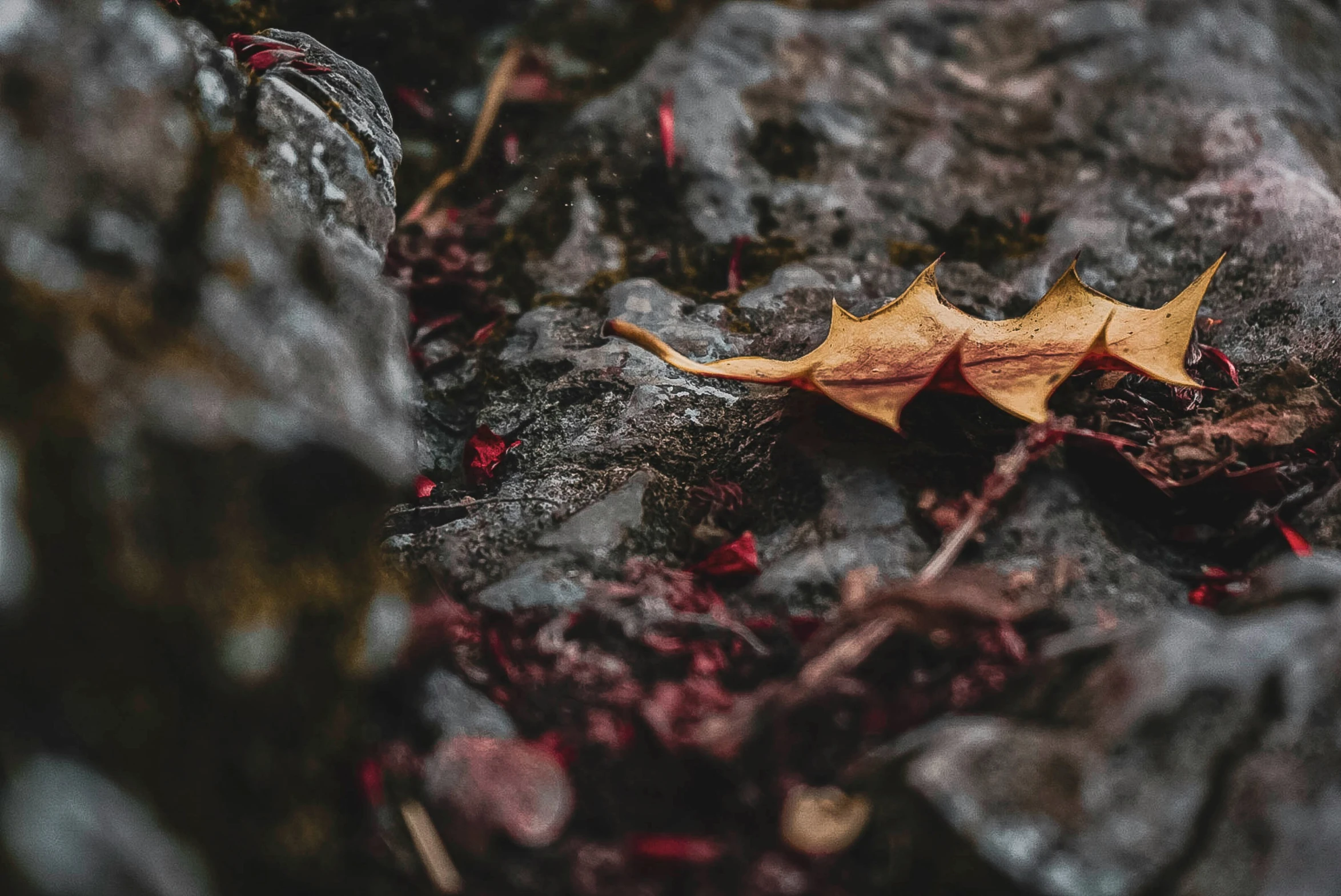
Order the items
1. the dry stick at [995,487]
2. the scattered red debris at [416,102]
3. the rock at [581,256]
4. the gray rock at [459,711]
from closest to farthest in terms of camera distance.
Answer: the gray rock at [459,711] → the dry stick at [995,487] → the rock at [581,256] → the scattered red debris at [416,102]

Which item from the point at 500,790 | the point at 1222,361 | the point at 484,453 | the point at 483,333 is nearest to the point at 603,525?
the point at 484,453

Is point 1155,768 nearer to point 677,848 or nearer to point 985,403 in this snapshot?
point 677,848

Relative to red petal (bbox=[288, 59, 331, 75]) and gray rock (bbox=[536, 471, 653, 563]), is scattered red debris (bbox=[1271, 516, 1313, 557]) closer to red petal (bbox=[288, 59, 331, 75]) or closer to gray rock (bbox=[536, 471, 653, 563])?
gray rock (bbox=[536, 471, 653, 563])

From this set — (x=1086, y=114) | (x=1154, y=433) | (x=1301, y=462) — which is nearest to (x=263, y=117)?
(x=1154, y=433)

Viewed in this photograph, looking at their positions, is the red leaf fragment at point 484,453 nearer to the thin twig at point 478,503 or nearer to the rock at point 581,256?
the thin twig at point 478,503

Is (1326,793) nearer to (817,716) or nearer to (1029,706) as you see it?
(1029,706)

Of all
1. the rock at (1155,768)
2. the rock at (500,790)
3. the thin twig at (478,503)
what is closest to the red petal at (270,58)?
the thin twig at (478,503)
